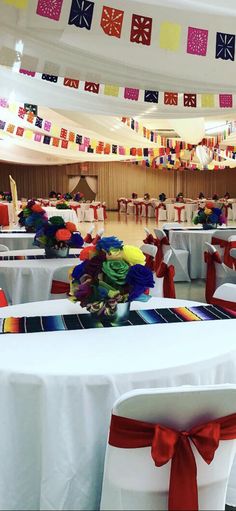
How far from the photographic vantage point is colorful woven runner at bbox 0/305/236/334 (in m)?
2.43

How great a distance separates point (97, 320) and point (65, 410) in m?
0.68

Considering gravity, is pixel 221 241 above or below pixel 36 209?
below

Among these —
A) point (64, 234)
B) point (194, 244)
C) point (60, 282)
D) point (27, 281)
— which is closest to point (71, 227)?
point (64, 234)

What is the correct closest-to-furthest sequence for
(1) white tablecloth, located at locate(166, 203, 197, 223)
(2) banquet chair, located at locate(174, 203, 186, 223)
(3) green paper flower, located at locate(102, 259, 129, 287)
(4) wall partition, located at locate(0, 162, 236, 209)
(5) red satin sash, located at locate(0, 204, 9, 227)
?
(3) green paper flower, located at locate(102, 259, 129, 287)
(5) red satin sash, located at locate(0, 204, 9, 227)
(2) banquet chair, located at locate(174, 203, 186, 223)
(1) white tablecloth, located at locate(166, 203, 197, 223)
(4) wall partition, located at locate(0, 162, 236, 209)

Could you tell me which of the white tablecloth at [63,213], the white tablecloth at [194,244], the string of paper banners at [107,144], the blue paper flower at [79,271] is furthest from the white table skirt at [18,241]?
the white tablecloth at [63,213]

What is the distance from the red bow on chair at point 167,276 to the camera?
475 cm

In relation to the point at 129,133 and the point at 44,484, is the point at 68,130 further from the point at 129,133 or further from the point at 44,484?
the point at 44,484

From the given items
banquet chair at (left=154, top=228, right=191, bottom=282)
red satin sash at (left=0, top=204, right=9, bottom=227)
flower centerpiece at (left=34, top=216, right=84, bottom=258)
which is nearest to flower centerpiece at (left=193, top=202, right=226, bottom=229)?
banquet chair at (left=154, top=228, right=191, bottom=282)

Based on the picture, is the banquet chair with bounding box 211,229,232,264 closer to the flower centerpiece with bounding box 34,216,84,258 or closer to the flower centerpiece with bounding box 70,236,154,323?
the flower centerpiece with bounding box 34,216,84,258

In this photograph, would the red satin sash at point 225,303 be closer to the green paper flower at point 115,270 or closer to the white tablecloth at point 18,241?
the green paper flower at point 115,270

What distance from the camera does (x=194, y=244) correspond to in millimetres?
7555

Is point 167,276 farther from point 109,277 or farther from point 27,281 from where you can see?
point 109,277

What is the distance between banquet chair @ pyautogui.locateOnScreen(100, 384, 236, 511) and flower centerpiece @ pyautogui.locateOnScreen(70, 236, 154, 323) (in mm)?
864

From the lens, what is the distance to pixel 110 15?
4.77 m
